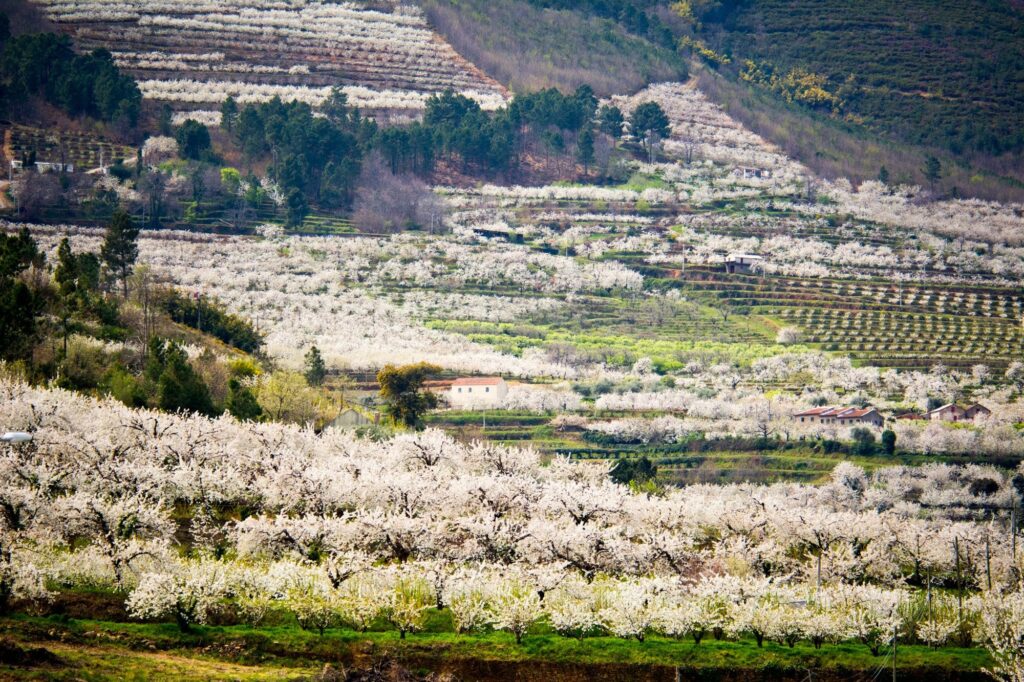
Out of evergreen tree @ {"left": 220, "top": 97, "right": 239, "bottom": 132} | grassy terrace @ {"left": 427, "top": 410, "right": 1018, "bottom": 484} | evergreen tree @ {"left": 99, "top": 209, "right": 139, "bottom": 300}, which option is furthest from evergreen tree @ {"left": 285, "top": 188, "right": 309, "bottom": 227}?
grassy terrace @ {"left": 427, "top": 410, "right": 1018, "bottom": 484}

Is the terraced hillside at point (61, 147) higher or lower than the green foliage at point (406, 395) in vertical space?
higher

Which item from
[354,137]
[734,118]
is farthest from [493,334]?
[734,118]

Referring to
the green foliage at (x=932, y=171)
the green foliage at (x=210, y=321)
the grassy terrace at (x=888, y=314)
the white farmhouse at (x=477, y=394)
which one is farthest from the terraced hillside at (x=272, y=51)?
the white farmhouse at (x=477, y=394)

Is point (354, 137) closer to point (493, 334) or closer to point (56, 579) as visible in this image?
point (493, 334)

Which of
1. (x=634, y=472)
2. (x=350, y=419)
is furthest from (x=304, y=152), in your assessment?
(x=634, y=472)

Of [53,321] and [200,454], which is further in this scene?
[53,321]

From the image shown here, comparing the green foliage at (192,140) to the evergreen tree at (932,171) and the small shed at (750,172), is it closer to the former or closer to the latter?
the small shed at (750,172)

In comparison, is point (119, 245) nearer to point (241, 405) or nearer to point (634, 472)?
point (241, 405)
